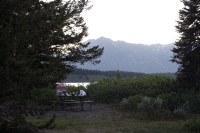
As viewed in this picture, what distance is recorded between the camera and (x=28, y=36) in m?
11.9

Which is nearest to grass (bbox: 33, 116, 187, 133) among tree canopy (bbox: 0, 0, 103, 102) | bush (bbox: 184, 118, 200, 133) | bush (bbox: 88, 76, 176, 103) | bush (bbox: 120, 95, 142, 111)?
bush (bbox: 184, 118, 200, 133)

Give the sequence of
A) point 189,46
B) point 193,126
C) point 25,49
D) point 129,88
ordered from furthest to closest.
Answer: point 189,46 < point 129,88 < point 193,126 < point 25,49

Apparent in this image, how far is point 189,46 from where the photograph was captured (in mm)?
34531

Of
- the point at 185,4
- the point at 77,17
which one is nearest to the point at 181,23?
the point at 185,4

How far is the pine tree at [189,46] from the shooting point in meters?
33.8

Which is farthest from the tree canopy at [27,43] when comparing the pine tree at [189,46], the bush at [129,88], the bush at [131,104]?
the pine tree at [189,46]

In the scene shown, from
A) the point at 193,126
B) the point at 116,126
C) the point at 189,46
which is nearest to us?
the point at 193,126

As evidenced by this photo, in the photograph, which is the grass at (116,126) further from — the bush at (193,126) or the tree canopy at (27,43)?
the tree canopy at (27,43)

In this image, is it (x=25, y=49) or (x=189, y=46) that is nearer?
(x=25, y=49)

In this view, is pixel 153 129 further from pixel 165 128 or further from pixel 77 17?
pixel 77 17

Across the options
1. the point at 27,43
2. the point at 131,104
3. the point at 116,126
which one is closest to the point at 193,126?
the point at 116,126

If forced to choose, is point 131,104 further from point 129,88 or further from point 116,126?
point 116,126

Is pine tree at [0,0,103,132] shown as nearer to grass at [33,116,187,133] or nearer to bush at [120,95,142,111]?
grass at [33,116,187,133]

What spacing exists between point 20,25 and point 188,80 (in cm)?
2441
